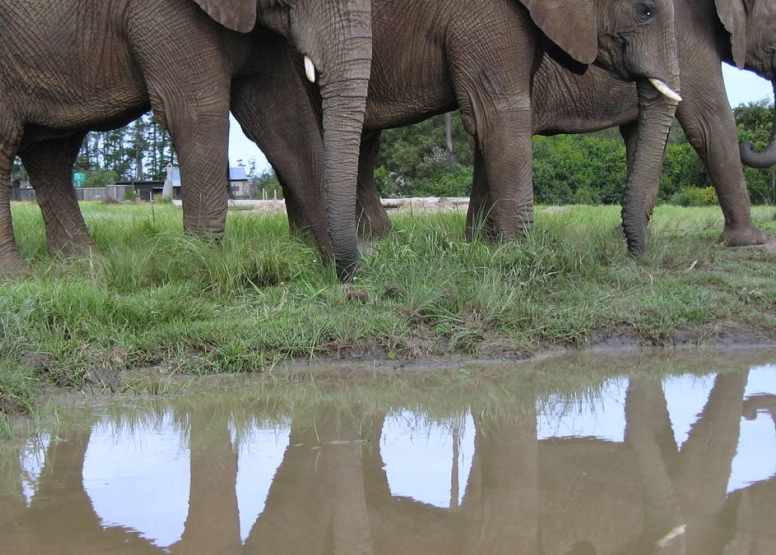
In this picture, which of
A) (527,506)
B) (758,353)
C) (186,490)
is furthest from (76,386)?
(758,353)

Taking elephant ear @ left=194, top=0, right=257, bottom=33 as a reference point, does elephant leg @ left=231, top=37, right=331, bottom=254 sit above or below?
below

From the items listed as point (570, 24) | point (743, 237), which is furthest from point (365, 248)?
point (743, 237)

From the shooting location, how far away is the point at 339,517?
393cm

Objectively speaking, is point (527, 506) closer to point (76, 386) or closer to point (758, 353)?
point (76, 386)

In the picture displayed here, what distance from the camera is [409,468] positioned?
14.7 feet

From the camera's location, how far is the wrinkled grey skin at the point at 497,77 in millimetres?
8148

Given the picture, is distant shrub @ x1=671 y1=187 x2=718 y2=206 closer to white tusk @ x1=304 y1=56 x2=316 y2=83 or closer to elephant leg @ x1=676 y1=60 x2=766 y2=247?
elephant leg @ x1=676 y1=60 x2=766 y2=247

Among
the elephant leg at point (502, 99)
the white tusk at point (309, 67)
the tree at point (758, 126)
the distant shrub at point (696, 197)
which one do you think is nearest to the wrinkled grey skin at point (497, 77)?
the elephant leg at point (502, 99)

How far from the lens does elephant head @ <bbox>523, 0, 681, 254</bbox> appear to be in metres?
8.55

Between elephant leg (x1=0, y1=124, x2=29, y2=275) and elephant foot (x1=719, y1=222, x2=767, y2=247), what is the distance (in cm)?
600

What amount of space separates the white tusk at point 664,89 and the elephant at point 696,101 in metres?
1.37

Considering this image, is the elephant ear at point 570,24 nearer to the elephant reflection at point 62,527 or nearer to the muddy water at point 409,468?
the muddy water at point 409,468

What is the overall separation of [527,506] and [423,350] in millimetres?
2681

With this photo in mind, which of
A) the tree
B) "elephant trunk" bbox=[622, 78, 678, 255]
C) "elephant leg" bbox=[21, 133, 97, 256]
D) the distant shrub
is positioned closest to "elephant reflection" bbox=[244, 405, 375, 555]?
"elephant trunk" bbox=[622, 78, 678, 255]
